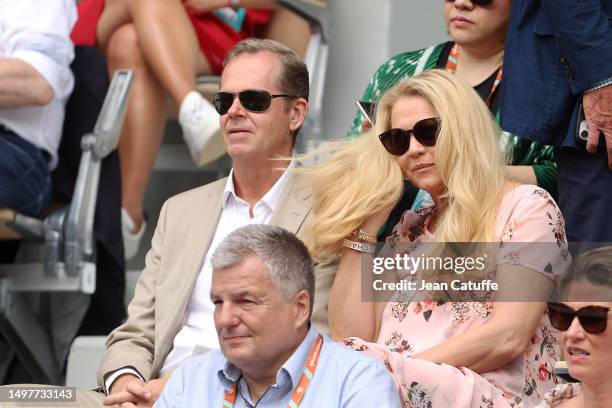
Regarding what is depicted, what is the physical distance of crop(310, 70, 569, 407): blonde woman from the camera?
3111mm

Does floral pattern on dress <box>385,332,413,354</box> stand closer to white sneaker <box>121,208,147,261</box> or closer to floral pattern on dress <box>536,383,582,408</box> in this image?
floral pattern on dress <box>536,383,582,408</box>

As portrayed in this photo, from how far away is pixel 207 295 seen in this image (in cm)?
371

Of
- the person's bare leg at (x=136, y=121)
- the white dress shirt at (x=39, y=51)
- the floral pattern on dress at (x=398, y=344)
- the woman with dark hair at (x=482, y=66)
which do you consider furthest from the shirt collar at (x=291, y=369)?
the person's bare leg at (x=136, y=121)

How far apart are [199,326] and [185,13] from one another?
1988 mm

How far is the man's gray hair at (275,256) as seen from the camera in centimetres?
290

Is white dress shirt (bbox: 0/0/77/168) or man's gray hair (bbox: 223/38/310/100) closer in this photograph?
man's gray hair (bbox: 223/38/310/100)

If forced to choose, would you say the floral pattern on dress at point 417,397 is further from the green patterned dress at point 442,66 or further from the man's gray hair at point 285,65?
the man's gray hair at point 285,65

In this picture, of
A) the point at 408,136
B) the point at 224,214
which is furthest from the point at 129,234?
the point at 408,136

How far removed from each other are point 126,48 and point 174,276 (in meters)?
1.82

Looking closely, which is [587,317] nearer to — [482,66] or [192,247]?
[192,247]

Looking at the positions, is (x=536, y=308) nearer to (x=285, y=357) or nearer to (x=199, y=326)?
(x=285, y=357)

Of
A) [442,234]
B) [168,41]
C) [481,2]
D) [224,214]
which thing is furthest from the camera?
[168,41]

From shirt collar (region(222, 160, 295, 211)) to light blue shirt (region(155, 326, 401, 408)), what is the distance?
0.82m

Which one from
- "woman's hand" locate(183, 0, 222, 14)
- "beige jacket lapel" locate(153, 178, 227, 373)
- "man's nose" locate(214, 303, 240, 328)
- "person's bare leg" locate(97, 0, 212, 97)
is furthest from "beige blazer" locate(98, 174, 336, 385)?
"woman's hand" locate(183, 0, 222, 14)
